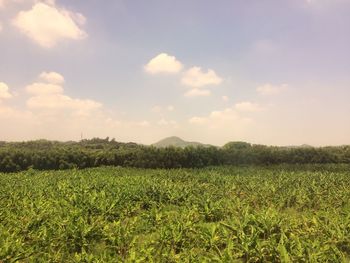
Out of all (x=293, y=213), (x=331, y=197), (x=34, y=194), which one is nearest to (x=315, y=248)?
(x=293, y=213)

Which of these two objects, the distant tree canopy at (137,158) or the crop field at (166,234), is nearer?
the crop field at (166,234)

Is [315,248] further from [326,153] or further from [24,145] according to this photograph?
[24,145]

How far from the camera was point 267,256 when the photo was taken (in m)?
12.2

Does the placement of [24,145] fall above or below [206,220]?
above

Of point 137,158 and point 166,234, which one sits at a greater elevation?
point 137,158

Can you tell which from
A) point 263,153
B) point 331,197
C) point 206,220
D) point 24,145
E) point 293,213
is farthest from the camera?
point 24,145

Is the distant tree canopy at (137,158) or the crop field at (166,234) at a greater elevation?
the distant tree canopy at (137,158)

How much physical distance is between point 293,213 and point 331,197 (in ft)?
13.6

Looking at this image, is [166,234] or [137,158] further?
[137,158]

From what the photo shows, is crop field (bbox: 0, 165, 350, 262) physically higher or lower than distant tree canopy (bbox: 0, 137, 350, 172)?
lower

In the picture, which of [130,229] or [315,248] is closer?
[315,248]

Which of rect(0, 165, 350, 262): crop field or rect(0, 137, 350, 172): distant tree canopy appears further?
rect(0, 137, 350, 172): distant tree canopy

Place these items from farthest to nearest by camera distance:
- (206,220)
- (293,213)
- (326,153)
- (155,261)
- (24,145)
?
(24,145) < (326,153) < (293,213) < (206,220) < (155,261)

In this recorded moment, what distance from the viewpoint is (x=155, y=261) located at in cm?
1188
